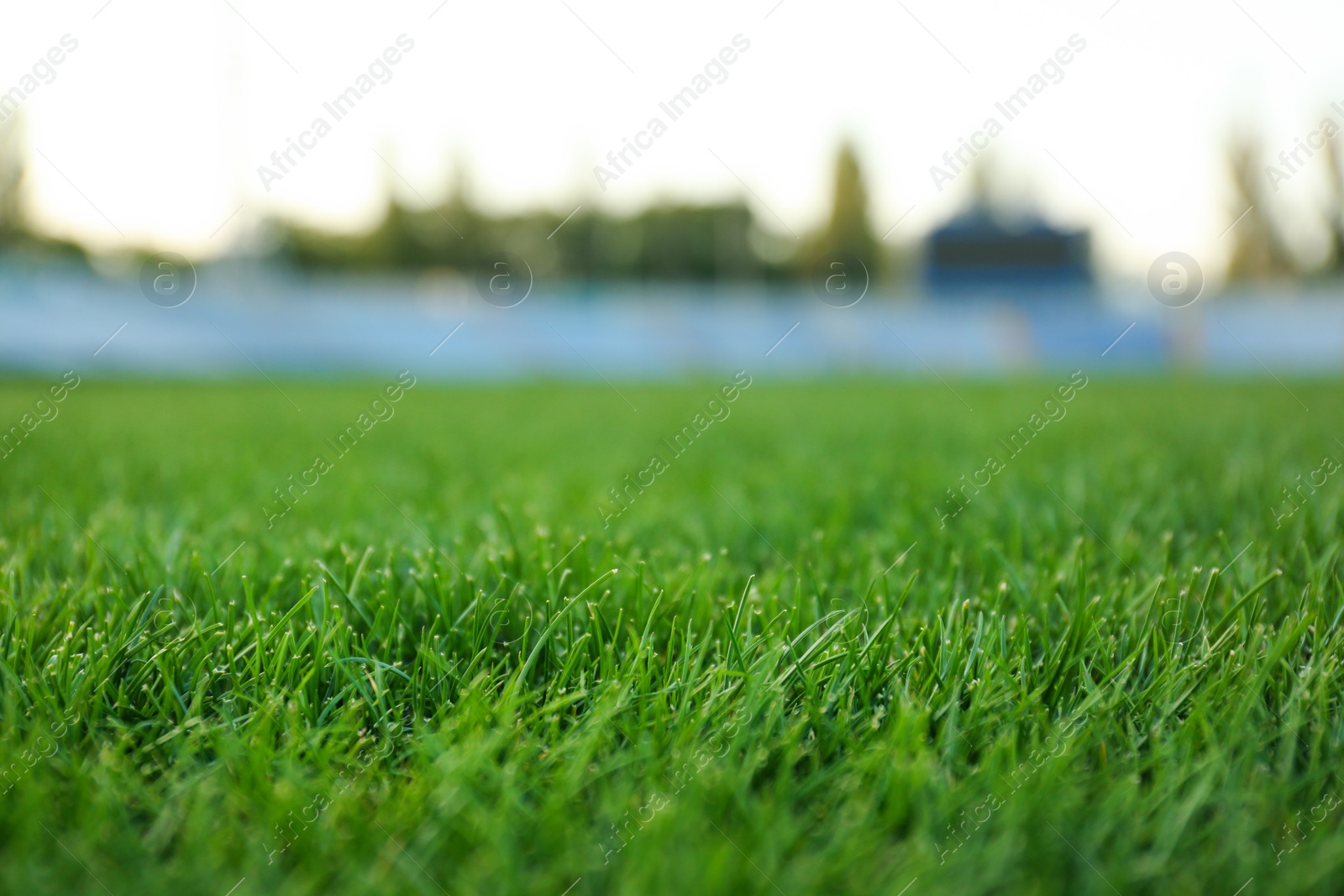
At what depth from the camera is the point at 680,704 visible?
1063 millimetres

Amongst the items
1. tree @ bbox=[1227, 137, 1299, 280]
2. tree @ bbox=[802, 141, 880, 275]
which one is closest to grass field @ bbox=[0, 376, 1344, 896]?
tree @ bbox=[1227, 137, 1299, 280]

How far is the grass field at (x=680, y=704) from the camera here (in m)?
0.79

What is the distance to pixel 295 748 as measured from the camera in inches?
37.8

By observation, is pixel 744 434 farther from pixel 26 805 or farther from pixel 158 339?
pixel 158 339

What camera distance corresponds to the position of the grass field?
0.79 metres

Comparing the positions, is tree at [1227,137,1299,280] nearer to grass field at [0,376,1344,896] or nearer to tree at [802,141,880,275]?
tree at [802,141,880,275]

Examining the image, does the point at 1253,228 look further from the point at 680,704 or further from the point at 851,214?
the point at 680,704

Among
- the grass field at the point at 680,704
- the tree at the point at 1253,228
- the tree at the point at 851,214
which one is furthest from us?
the tree at the point at 851,214

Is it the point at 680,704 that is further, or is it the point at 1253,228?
the point at 1253,228

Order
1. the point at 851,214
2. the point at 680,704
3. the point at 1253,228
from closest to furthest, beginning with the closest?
the point at 680,704 → the point at 1253,228 → the point at 851,214

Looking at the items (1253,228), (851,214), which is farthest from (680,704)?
(1253,228)

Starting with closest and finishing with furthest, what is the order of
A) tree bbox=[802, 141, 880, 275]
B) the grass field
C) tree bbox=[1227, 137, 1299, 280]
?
the grass field < tree bbox=[1227, 137, 1299, 280] < tree bbox=[802, 141, 880, 275]

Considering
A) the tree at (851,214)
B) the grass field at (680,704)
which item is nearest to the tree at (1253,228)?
the tree at (851,214)

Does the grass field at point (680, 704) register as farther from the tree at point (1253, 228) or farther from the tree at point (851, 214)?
the tree at point (851, 214)
